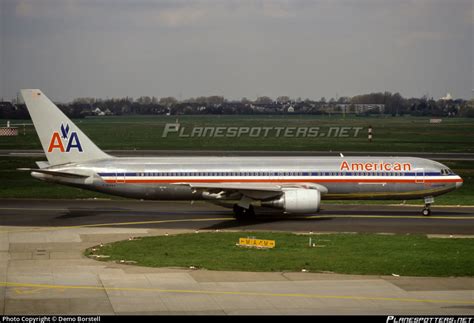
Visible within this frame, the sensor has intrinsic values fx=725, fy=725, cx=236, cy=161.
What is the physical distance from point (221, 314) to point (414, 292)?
754 centimetres

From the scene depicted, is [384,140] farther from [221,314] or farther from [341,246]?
[221,314]

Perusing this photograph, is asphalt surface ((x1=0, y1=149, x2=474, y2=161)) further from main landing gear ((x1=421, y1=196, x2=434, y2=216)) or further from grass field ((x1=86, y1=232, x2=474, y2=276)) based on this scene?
grass field ((x1=86, y1=232, x2=474, y2=276))

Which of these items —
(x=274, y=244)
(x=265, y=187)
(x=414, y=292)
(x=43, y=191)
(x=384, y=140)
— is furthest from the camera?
(x=384, y=140)

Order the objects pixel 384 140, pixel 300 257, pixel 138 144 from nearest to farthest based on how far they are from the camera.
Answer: pixel 300 257
pixel 138 144
pixel 384 140

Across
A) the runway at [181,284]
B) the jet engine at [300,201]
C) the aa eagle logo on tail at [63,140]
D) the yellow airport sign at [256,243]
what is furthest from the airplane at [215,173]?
the yellow airport sign at [256,243]

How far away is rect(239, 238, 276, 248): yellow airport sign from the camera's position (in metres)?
34.6

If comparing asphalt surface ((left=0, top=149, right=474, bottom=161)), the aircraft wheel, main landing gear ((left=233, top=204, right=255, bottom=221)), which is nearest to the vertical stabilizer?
main landing gear ((left=233, top=204, right=255, bottom=221))

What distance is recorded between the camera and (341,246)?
35.0 meters

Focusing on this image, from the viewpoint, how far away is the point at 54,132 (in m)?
45.6

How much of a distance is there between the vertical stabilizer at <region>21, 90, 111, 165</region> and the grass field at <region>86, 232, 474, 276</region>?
1116 cm

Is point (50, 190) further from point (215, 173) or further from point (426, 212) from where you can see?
point (426, 212)

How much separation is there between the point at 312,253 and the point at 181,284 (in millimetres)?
8358

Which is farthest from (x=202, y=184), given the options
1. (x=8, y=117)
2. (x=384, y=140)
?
(x=8, y=117)

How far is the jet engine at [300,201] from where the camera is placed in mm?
42250
